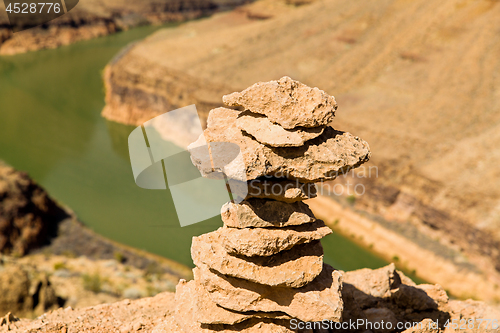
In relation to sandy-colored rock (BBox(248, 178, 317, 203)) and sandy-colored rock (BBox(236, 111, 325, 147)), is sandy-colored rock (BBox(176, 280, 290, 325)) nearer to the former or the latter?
sandy-colored rock (BBox(248, 178, 317, 203))

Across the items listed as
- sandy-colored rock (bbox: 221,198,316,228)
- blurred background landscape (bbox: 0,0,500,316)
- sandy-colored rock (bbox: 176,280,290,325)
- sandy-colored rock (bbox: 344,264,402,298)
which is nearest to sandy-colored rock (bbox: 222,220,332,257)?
sandy-colored rock (bbox: 221,198,316,228)

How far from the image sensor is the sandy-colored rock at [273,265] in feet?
25.6

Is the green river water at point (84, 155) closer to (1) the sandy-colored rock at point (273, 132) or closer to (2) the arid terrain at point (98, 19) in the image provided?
(2) the arid terrain at point (98, 19)

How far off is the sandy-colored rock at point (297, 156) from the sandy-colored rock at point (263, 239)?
1.10 m

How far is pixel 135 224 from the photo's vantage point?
2230 cm

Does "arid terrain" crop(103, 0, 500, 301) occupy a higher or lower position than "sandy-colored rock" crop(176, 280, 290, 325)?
lower

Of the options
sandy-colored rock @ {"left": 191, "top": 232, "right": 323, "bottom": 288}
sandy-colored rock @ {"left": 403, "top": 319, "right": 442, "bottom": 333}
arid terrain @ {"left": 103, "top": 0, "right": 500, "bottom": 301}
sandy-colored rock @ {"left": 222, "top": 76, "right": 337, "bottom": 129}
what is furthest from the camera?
arid terrain @ {"left": 103, "top": 0, "right": 500, "bottom": 301}

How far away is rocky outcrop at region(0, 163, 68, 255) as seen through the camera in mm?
19094

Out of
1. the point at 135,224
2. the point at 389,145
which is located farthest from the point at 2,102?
the point at 389,145

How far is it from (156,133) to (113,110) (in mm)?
8510

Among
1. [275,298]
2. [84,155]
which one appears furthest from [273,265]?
[84,155]

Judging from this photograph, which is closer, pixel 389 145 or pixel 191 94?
pixel 389 145

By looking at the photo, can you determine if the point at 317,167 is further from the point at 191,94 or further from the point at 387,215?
the point at 191,94

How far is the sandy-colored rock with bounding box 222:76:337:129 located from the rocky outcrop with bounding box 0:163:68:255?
1634cm
